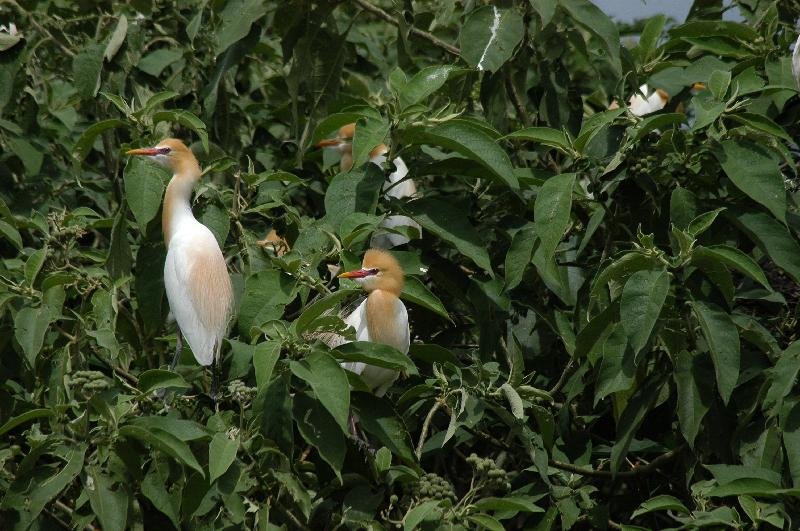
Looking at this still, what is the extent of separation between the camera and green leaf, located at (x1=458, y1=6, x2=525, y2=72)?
302cm

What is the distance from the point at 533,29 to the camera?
3.20 meters

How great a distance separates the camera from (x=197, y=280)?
3.01m

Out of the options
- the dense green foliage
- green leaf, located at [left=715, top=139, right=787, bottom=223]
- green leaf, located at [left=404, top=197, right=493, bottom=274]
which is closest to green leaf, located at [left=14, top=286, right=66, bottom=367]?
the dense green foliage

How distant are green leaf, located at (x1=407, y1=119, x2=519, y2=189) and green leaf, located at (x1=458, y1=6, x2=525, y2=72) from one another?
0.35 m

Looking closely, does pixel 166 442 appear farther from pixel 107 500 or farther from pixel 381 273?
pixel 381 273

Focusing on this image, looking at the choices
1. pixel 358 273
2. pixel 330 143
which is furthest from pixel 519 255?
pixel 330 143

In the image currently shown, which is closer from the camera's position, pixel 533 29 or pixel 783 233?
pixel 783 233

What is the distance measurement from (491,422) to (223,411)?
0.69 meters

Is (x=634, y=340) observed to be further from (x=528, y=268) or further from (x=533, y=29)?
(x=533, y=29)

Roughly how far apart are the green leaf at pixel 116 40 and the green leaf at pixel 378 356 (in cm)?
152

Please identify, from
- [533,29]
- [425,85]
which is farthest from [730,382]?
[533,29]

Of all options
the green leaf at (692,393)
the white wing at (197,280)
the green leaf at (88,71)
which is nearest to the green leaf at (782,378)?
the green leaf at (692,393)

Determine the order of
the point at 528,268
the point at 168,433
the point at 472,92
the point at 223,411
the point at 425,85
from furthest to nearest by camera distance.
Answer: the point at 472,92, the point at 528,268, the point at 425,85, the point at 223,411, the point at 168,433

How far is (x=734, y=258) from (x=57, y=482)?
56.4 inches
